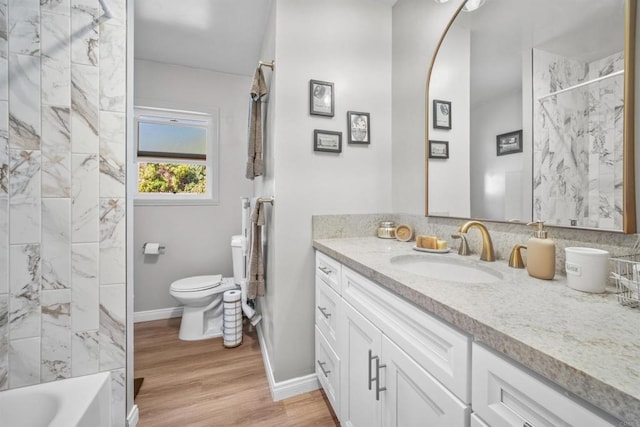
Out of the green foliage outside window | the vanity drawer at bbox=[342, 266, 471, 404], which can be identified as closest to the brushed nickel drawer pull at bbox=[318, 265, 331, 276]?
the vanity drawer at bbox=[342, 266, 471, 404]

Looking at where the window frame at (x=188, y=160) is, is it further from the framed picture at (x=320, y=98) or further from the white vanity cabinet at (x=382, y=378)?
the white vanity cabinet at (x=382, y=378)

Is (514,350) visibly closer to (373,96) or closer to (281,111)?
(281,111)

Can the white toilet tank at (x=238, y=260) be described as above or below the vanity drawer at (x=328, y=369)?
above

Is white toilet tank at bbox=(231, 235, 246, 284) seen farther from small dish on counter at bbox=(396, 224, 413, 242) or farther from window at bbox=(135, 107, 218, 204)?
small dish on counter at bbox=(396, 224, 413, 242)

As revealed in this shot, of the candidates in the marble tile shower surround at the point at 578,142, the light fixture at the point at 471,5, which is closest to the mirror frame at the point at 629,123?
the marble tile shower surround at the point at 578,142

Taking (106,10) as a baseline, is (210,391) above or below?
below

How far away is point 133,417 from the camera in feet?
4.42

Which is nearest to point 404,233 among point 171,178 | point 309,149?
point 309,149

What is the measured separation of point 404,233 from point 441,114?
68 centimetres

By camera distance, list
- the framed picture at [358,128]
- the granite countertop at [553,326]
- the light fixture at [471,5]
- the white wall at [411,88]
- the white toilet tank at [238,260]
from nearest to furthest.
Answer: the granite countertop at [553,326]
the light fixture at [471,5]
the white wall at [411,88]
the framed picture at [358,128]
the white toilet tank at [238,260]

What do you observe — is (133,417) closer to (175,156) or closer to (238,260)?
(238,260)

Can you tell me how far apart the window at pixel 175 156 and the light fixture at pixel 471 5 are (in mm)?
2286

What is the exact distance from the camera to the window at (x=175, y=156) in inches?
104

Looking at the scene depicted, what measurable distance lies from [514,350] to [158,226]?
9.36ft
